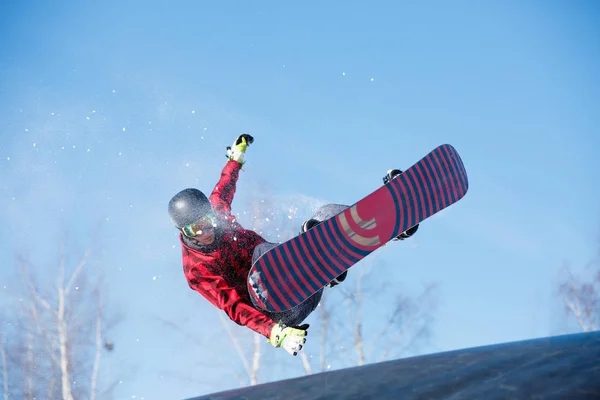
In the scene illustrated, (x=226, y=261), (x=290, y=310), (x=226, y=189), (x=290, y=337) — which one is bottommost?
(x=290, y=337)

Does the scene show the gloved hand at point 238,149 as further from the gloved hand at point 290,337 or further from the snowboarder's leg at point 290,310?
the gloved hand at point 290,337

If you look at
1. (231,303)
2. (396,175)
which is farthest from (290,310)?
(396,175)

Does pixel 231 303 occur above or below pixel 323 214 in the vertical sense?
below

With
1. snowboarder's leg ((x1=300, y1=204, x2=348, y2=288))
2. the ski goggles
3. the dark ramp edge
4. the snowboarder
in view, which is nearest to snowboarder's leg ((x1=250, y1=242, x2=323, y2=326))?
the snowboarder

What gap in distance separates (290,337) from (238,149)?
1.88 meters

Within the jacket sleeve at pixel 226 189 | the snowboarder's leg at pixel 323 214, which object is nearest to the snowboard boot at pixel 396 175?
the snowboarder's leg at pixel 323 214

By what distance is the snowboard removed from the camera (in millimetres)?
3811

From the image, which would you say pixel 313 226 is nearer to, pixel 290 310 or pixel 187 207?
pixel 290 310

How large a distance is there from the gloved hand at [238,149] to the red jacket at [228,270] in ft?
1.59

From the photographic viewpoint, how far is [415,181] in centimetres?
433

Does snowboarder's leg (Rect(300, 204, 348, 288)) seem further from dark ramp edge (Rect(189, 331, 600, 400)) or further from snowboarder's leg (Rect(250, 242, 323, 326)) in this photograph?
dark ramp edge (Rect(189, 331, 600, 400))

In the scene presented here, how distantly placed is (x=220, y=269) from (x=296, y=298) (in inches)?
27.5

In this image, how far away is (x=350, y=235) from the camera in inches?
159

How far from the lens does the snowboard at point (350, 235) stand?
3811 millimetres
